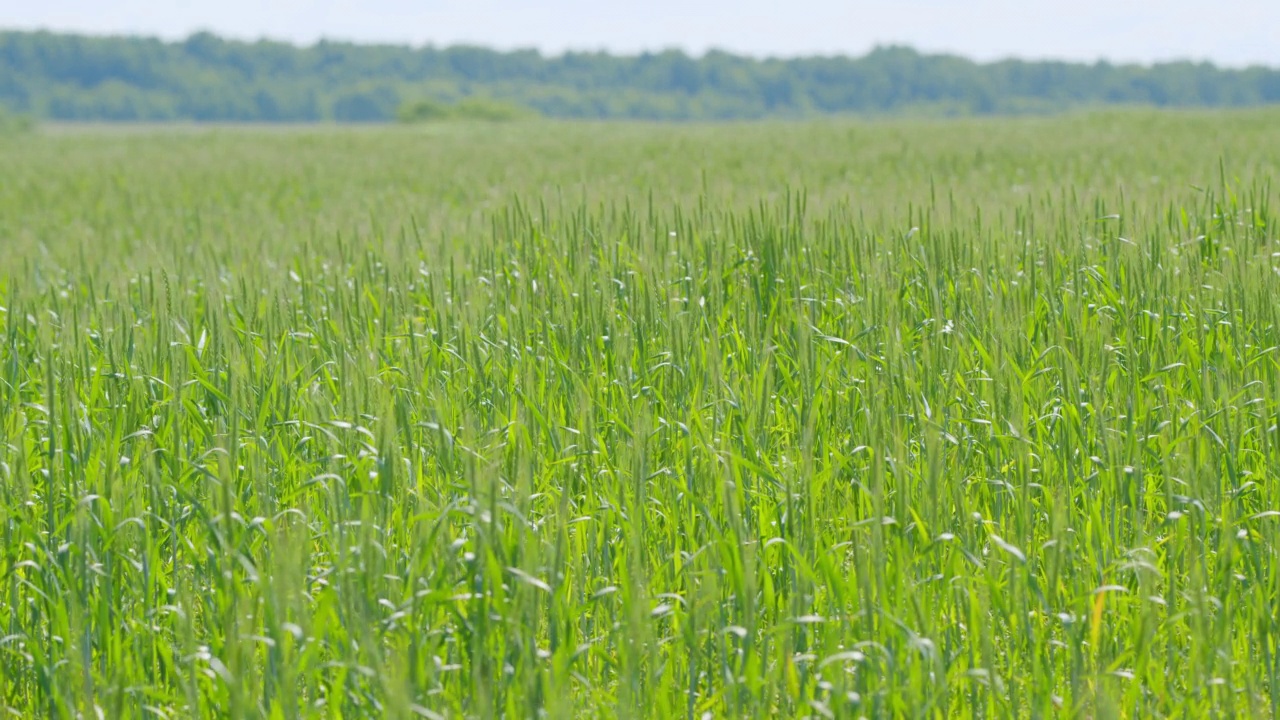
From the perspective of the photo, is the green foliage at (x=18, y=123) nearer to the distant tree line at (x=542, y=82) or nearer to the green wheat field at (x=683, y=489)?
the distant tree line at (x=542, y=82)

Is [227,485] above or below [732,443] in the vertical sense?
above

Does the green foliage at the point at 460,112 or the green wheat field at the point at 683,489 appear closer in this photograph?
the green wheat field at the point at 683,489

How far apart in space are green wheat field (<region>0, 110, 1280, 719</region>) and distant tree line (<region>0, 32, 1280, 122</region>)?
336 feet

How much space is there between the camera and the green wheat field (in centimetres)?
174

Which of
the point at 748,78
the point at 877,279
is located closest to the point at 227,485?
the point at 877,279

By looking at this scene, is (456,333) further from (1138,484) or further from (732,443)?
(1138,484)

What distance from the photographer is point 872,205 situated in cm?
550

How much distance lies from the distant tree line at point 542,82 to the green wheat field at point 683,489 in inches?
4032

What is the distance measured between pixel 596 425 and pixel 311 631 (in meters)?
1.13

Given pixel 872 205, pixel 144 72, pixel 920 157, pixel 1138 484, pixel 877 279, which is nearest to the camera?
pixel 1138 484

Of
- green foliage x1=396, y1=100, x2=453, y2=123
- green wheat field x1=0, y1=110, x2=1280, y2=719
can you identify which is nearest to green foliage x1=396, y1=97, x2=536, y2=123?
green foliage x1=396, y1=100, x2=453, y2=123

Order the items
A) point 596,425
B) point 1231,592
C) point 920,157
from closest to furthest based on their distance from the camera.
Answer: point 1231,592 < point 596,425 < point 920,157

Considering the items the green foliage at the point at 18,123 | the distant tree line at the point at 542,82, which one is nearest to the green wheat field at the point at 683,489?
the green foliage at the point at 18,123

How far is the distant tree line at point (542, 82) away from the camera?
348 ft
